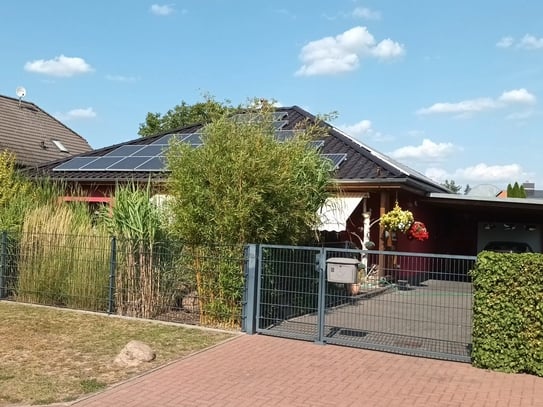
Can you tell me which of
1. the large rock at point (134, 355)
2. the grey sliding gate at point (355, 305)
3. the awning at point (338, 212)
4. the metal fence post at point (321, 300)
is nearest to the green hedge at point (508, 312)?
the grey sliding gate at point (355, 305)

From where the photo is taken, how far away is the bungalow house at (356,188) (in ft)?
51.2

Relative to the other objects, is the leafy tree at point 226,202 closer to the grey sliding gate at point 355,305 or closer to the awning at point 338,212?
the grey sliding gate at point 355,305

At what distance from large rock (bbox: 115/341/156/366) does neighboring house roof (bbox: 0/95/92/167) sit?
20467 millimetres

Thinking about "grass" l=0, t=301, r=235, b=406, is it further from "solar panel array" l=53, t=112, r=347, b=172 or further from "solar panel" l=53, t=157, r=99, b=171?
"solar panel" l=53, t=157, r=99, b=171

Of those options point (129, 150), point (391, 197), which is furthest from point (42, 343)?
point (129, 150)

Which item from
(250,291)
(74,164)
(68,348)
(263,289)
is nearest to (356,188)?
(263,289)

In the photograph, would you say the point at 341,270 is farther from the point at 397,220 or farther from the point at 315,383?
the point at 397,220

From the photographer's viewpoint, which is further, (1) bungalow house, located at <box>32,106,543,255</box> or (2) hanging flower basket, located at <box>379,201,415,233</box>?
(1) bungalow house, located at <box>32,106,543,255</box>

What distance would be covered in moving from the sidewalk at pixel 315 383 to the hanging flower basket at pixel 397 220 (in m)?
7.12

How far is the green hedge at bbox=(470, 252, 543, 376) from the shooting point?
7.11 meters

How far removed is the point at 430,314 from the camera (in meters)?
8.94

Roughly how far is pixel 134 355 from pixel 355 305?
375 centimetres

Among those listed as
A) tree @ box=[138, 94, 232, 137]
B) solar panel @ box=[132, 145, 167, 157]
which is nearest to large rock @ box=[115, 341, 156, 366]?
solar panel @ box=[132, 145, 167, 157]

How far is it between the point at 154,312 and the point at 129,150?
465 inches
